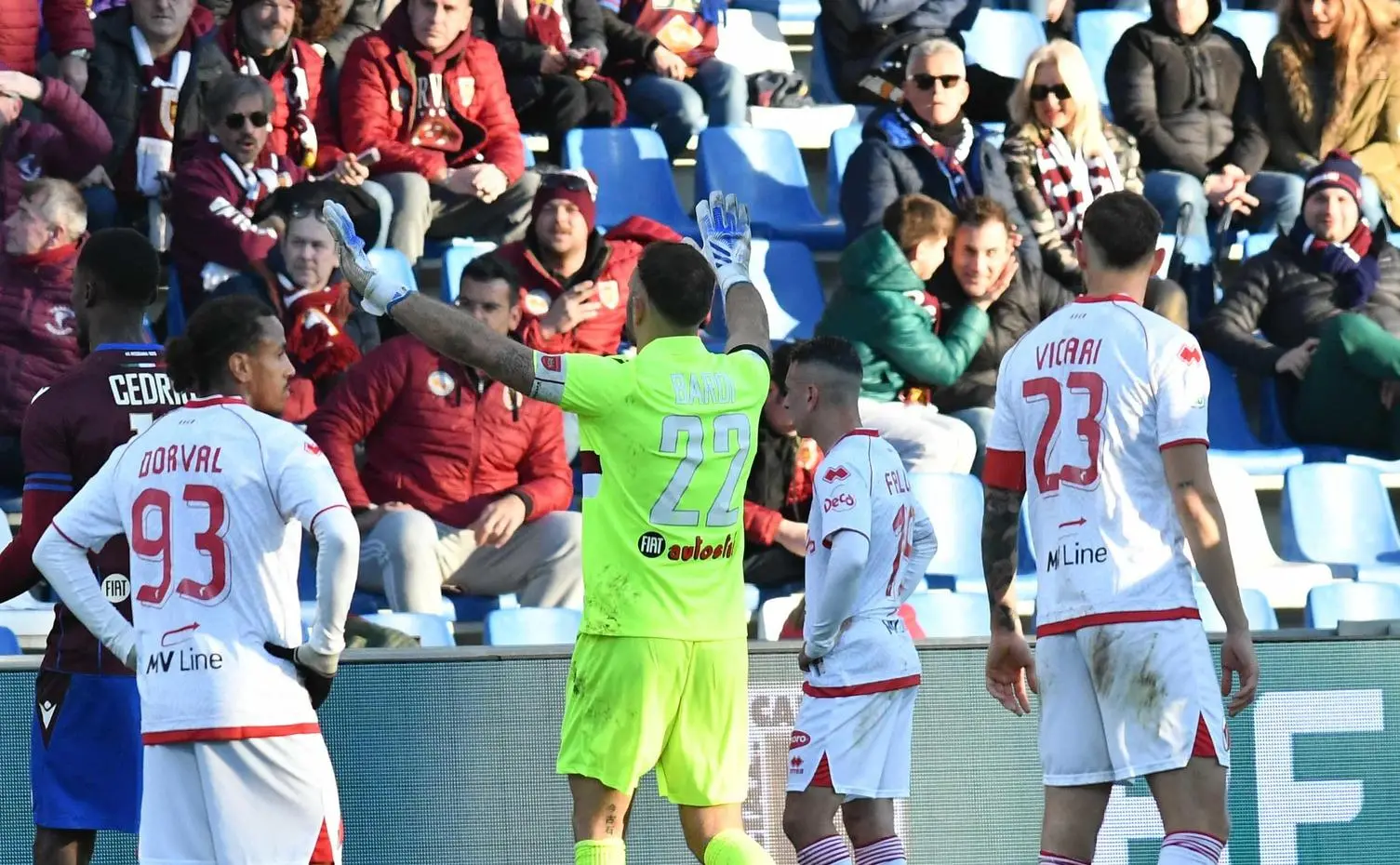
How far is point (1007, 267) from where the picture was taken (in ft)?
30.6

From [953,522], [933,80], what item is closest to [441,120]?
[933,80]

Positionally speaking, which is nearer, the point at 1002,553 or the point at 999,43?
the point at 1002,553

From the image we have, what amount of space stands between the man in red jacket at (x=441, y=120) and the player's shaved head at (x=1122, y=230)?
15.1ft

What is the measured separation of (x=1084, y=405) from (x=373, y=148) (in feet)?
16.2

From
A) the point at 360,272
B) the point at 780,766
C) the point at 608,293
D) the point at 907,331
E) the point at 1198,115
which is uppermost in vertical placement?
the point at 1198,115

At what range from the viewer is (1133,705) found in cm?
502

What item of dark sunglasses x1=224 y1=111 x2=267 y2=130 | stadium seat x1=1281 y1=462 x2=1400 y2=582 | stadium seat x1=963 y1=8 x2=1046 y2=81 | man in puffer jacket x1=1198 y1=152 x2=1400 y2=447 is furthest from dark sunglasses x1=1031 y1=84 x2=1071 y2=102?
dark sunglasses x1=224 y1=111 x2=267 y2=130

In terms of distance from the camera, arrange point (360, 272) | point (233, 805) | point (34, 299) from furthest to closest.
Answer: point (34, 299) < point (360, 272) < point (233, 805)

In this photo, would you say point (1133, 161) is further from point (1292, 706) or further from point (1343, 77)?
point (1292, 706)

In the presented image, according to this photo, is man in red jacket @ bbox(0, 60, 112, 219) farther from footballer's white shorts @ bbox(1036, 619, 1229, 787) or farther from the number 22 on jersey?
footballer's white shorts @ bbox(1036, 619, 1229, 787)

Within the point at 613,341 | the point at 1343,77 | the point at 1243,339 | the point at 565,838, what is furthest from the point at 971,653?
the point at 1343,77

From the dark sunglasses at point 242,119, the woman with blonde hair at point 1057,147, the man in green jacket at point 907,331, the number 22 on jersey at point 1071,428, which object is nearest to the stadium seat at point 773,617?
the man in green jacket at point 907,331

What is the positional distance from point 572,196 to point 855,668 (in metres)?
3.55

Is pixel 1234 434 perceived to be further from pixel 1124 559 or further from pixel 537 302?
pixel 1124 559
